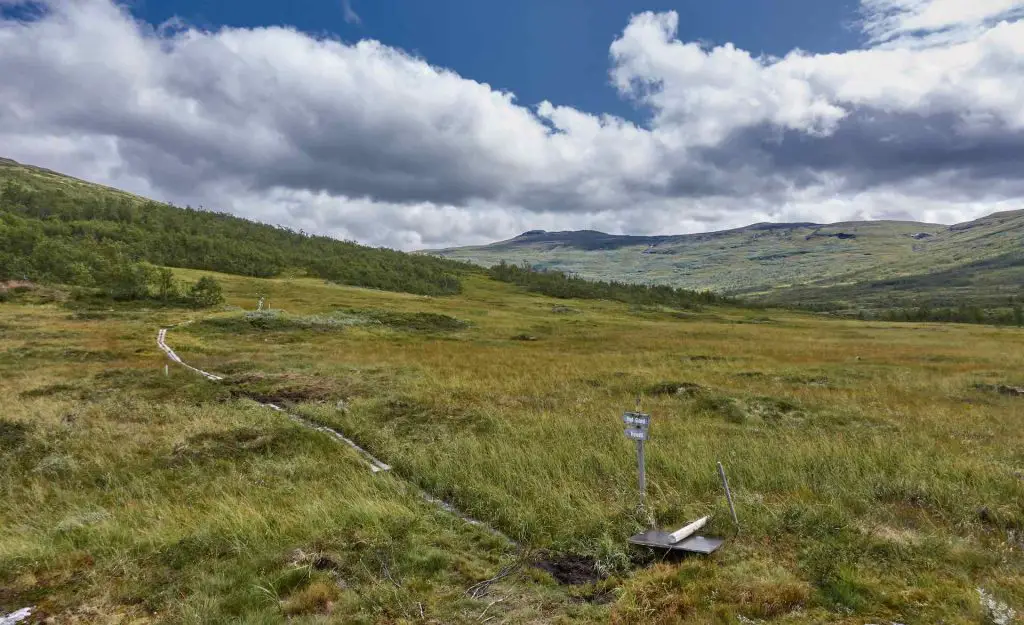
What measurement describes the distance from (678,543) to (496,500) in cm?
363

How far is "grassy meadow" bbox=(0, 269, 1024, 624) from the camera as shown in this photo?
7.04 m

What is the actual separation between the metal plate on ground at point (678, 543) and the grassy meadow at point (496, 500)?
0.20 meters

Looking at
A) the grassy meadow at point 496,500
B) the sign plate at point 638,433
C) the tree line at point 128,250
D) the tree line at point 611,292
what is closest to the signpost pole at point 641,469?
the grassy meadow at point 496,500

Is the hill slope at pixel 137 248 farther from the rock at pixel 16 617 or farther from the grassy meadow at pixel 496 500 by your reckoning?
the rock at pixel 16 617

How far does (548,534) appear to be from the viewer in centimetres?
918

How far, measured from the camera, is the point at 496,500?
10.6m

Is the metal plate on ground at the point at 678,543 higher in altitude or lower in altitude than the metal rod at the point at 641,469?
lower

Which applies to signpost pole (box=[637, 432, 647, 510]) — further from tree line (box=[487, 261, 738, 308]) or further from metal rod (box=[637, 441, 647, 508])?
tree line (box=[487, 261, 738, 308])

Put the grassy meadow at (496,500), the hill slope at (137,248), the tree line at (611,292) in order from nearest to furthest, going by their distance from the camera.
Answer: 1. the grassy meadow at (496,500)
2. the hill slope at (137,248)
3. the tree line at (611,292)

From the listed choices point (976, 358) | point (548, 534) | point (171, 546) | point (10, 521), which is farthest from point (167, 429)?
point (976, 358)

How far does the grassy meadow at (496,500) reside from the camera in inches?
277

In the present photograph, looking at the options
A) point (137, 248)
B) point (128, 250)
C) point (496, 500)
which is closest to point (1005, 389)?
point (496, 500)

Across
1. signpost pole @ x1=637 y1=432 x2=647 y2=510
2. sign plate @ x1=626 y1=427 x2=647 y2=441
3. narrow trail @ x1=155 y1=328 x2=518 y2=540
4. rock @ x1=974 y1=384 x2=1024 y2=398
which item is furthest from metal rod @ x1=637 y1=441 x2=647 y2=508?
rock @ x1=974 y1=384 x2=1024 y2=398

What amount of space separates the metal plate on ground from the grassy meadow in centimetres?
20
